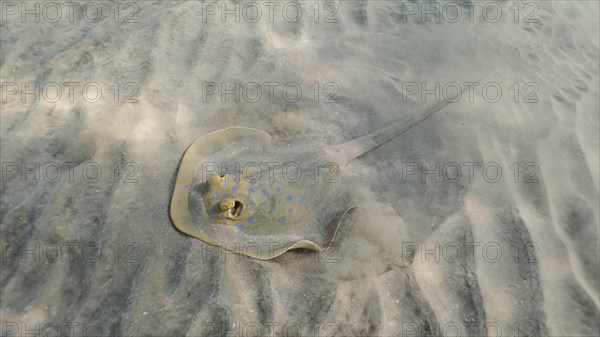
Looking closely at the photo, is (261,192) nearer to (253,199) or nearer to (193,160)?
(253,199)

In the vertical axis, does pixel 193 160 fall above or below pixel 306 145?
above

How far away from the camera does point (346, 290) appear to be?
8.63 ft

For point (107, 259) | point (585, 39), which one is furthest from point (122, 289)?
point (585, 39)

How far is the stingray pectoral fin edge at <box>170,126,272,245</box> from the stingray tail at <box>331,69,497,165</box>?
2.31 ft

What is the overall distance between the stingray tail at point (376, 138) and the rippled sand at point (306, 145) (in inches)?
4.2

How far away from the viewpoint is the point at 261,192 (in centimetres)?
306

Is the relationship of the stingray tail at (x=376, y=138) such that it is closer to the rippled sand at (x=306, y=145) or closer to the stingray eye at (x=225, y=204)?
the rippled sand at (x=306, y=145)

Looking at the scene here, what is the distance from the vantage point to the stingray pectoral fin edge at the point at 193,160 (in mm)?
2715

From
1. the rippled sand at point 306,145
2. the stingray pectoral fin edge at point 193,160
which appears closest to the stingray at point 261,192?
the stingray pectoral fin edge at point 193,160

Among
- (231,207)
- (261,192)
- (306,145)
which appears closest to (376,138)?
(306,145)

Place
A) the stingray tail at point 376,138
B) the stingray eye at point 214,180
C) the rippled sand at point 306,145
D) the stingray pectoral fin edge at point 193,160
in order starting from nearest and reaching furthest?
the rippled sand at point 306,145 → the stingray pectoral fin edge at point 193,160 → the stingray eye at point 214,180 → the stingray tail at point 376,138

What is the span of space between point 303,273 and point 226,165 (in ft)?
3.84

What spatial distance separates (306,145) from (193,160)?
1074mm

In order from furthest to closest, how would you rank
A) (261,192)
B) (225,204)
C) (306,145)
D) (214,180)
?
(306,145), (261,192), (214,180), (225,204)
